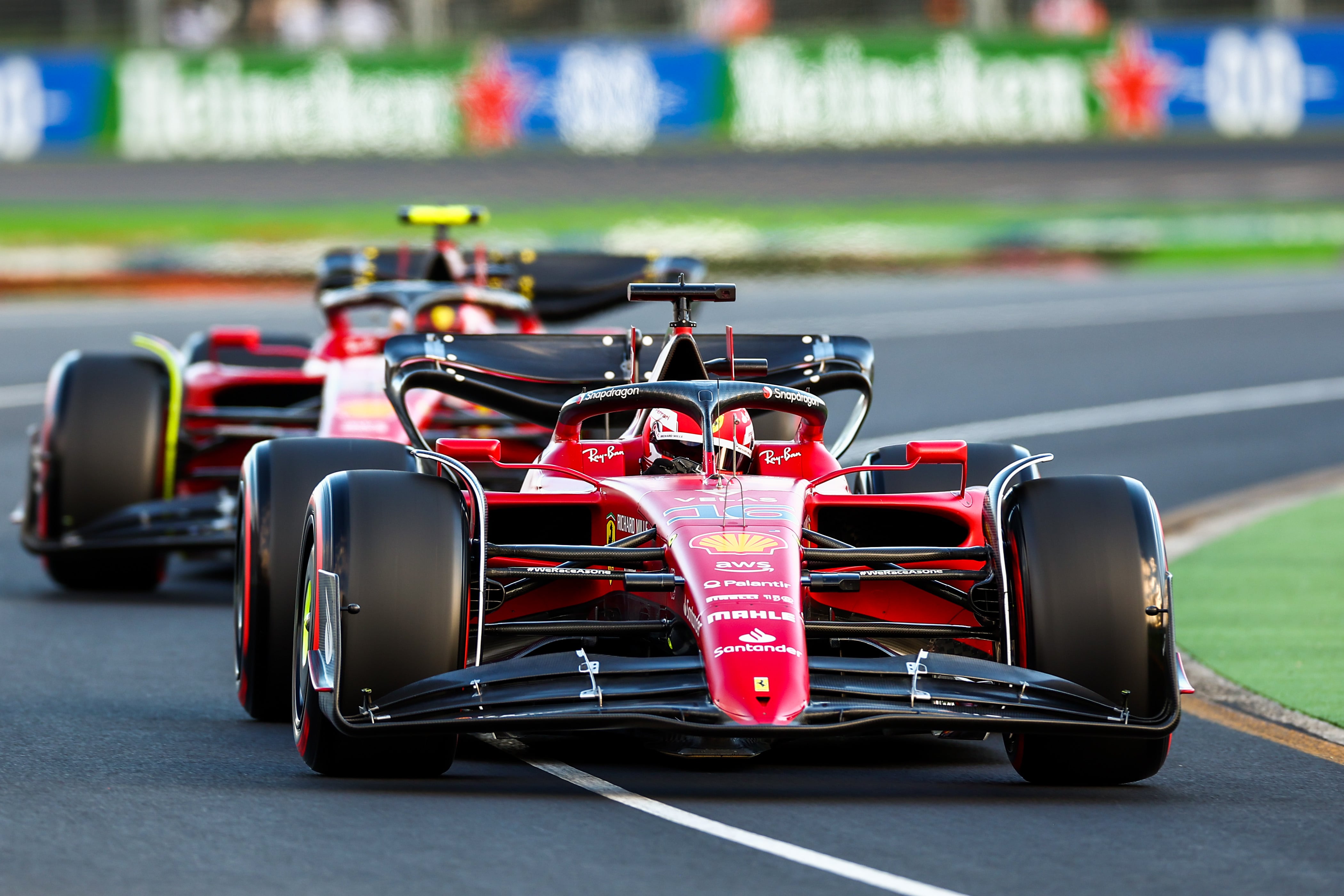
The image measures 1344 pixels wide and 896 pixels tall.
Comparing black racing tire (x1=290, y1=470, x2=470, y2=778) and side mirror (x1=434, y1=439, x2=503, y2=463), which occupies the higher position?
side mirror (x1=434, y1=439, x2=503, y2=463)

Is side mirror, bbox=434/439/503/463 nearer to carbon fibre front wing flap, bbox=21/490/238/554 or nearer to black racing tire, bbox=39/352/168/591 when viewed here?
carbon fibre front wing flap, bbox=21/490/238/554

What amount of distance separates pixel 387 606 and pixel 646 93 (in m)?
29.6

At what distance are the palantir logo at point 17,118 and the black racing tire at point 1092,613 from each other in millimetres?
30692

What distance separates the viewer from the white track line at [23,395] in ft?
61.5

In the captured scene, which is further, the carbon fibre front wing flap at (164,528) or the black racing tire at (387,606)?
the carbon fibre front wing flap at (164,528)

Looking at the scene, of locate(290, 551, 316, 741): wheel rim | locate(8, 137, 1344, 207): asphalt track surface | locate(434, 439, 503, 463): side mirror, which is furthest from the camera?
locate(8, 137, 1344, 207): asphalt track surface

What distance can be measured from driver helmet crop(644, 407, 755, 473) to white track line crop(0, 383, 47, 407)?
37.9 feet

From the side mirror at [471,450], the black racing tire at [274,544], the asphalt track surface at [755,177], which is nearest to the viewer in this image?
the side mirror at [471,450]

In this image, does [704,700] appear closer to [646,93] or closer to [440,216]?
[440,216]

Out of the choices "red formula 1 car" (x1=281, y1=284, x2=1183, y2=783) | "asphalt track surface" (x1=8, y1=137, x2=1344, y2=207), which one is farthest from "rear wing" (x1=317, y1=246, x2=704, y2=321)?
"asphalt track surface" (x1=8, y1=137, x2=1344, y2=207)

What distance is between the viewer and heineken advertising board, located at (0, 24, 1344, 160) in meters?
35.2

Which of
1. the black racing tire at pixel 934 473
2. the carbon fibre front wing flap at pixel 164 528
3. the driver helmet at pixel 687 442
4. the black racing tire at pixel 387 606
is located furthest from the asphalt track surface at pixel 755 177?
the black racing tire at pixel 387 606

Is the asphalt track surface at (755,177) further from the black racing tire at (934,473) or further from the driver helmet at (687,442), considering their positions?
the driver helmet at (687,442)

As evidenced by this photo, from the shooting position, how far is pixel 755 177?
1339 inches
